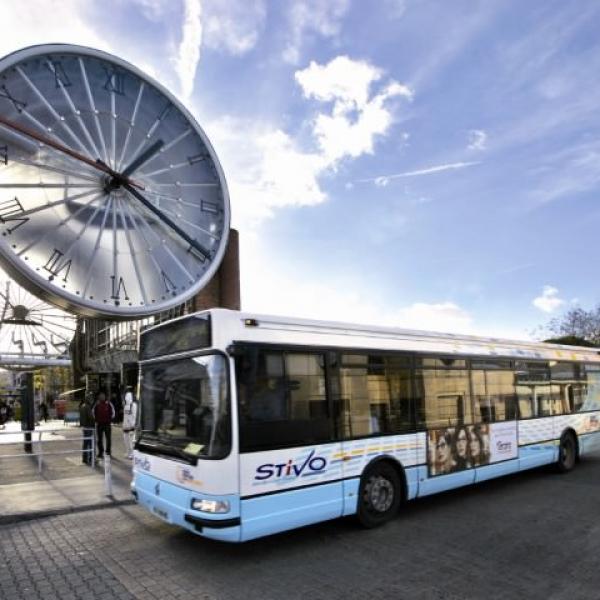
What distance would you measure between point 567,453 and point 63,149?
12.9 m

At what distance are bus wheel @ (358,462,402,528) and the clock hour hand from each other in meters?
8.84

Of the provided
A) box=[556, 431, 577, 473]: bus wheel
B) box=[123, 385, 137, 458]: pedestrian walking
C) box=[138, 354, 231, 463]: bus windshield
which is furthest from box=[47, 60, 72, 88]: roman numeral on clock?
box=[556, 431, 577, 473]: bus wheel

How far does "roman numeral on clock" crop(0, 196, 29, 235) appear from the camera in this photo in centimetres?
1035

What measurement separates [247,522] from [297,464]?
2.83 ft

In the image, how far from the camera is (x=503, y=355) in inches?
367

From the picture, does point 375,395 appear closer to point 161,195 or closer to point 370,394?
point 370,394

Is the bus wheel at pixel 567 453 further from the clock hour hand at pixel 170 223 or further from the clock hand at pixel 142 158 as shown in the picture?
the clock hand at pixel 142 158

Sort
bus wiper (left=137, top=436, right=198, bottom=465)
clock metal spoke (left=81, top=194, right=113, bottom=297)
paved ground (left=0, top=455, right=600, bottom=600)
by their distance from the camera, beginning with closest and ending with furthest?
paved ground (left=0, top=455, right=600, bottom=600), bus wiper (left=137, top=436, right=198, bottom=465), clock metal spoke (left=81, top=194, right=113, bottom=297)

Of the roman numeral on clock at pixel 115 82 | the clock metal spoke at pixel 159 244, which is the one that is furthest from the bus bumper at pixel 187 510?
the roman numeral on clock at pixel 115 82

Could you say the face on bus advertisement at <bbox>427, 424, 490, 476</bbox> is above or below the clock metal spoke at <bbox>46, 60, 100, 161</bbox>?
below

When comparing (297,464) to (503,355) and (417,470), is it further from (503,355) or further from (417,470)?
(503,355)

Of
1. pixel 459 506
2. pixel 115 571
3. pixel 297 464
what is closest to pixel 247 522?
pixel 297 464

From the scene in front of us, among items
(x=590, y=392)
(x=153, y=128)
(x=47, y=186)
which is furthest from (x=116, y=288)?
(x=590, y=392)

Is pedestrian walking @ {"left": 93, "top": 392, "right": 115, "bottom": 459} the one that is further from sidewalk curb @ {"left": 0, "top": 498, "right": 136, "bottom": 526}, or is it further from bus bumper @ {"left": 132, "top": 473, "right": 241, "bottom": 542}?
bus bumper @ {"left": 132, "top": 473, "right": 241, "bottom": 542}
